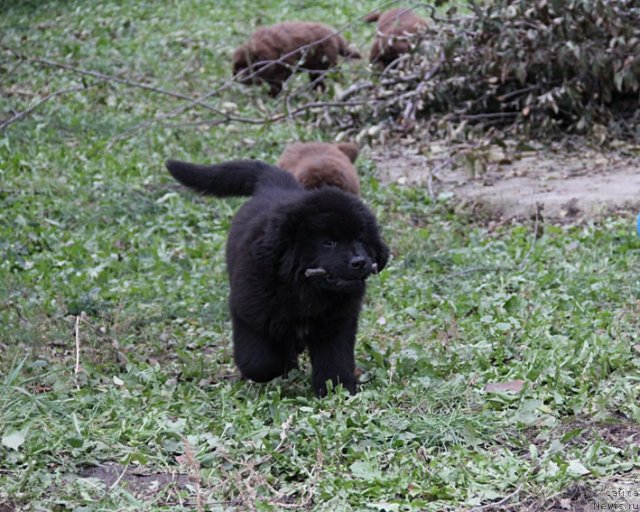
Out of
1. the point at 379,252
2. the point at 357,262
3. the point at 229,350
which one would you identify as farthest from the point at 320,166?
the point at 357,262

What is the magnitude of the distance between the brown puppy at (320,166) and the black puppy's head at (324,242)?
3072mm

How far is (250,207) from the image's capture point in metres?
5.89

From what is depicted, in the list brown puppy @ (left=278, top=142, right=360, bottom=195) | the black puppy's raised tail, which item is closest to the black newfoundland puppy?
the black puppy's raised tail

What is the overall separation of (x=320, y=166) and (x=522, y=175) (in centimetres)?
222

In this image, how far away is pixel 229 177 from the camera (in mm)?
6336

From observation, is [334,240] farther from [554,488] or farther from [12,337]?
[12,337]

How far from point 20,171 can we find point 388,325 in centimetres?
492

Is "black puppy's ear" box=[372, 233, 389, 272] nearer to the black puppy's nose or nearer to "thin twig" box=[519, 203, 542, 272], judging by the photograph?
the black puppy's nose

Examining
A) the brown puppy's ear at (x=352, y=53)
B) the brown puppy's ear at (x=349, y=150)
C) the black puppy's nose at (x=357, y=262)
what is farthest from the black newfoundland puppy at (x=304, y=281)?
the brown puppy's ear at (x=352, y=53)

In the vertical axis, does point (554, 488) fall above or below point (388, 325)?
above

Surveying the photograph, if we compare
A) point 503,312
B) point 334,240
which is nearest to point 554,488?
point 334,240

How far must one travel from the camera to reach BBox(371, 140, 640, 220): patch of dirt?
884 centimetres

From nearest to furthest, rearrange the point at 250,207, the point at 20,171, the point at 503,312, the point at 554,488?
the point at 554,488, the point at 250,207, the point at 503,312, the point at 20,171

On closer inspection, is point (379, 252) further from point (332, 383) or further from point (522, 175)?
point (522, 175)
